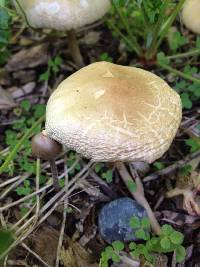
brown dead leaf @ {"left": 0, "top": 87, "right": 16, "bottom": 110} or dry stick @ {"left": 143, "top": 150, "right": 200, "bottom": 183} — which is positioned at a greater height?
brown dead leaf @ {"left": 0, "top": 87, "right": 16, "bottom": 110}

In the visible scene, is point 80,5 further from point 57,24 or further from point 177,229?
point 177,229

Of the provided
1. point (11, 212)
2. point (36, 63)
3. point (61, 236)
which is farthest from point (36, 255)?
point (36, 63)

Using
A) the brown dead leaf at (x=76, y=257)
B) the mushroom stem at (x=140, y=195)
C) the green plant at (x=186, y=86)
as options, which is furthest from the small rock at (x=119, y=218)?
the green plant at (x=186, y=86)

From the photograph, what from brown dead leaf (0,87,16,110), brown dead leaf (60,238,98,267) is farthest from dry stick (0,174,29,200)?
brown dead leaf (0,87,16,110)

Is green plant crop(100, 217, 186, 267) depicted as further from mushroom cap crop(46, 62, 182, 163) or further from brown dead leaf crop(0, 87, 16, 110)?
brown dead leaf crop(0, 87, 16, 110)

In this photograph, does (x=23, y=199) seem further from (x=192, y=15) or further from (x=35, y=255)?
(x=192, y=15)
